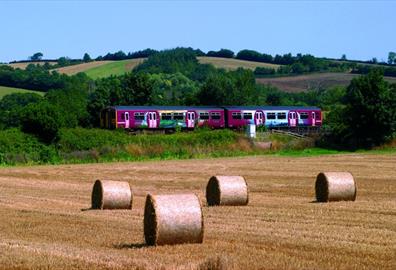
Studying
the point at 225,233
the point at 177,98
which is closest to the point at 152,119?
the point at 177,98

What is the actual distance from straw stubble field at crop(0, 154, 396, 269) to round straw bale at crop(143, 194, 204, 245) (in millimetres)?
227

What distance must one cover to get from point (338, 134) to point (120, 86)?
39590mm

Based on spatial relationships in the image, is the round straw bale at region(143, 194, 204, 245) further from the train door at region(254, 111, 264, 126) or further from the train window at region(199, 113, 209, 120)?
the train door at region(254, 111, 264, 126)

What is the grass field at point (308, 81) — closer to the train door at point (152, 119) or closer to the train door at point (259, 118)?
the train door at point (259, 118)

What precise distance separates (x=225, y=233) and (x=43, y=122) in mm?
49053

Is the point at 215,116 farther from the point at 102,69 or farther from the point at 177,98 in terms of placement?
the point at 102,69

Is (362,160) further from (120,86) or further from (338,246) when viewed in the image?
(120,86)

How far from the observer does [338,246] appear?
13.7 metres

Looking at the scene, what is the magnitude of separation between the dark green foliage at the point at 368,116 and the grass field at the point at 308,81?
70874 mm

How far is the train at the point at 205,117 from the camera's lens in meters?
68.6

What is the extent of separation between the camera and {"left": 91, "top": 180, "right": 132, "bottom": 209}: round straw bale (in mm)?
21844

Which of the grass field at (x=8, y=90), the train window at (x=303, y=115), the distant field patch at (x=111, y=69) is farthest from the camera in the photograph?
the distant field patch at (x=111, y=69)

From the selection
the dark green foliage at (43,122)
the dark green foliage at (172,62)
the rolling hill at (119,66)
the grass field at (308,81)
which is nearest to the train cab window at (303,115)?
the dark green foliage at (43,122)

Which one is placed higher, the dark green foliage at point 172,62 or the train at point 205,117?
the dark green foliage at point 172,62
